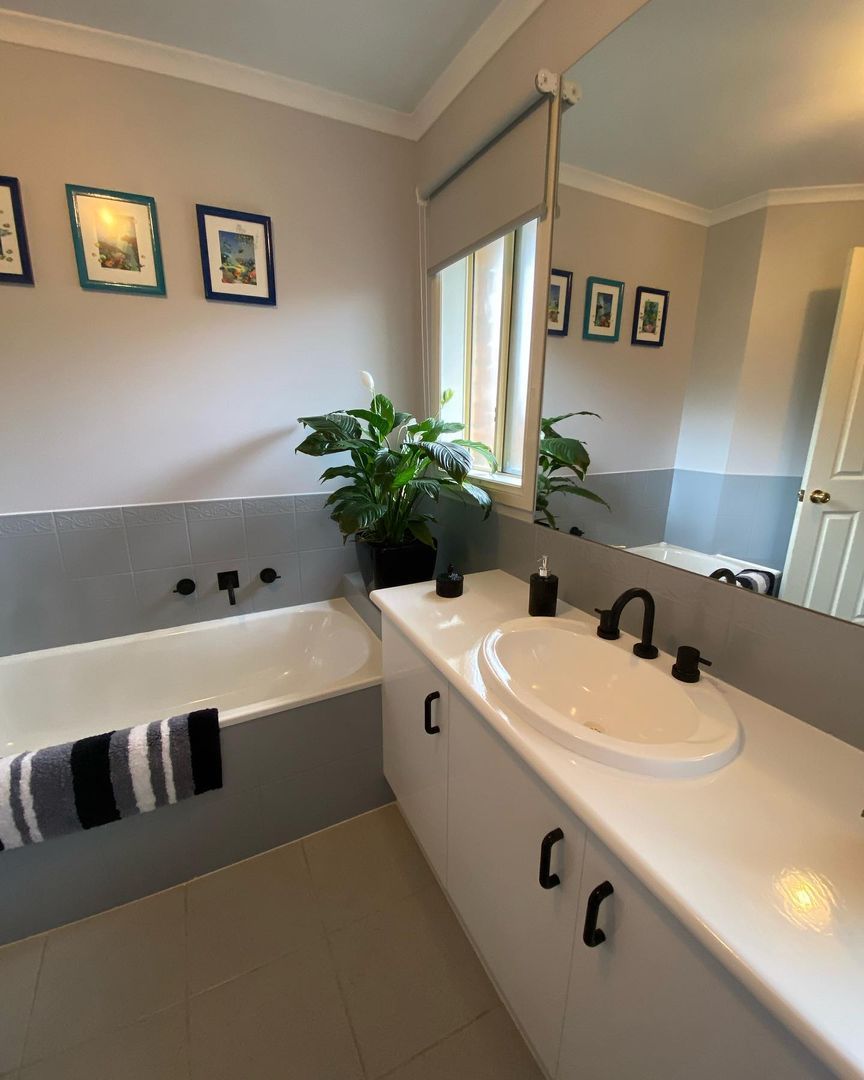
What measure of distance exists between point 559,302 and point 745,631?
97 cm

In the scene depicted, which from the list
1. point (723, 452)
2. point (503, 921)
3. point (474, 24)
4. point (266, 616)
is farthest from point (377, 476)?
point (474, 24)

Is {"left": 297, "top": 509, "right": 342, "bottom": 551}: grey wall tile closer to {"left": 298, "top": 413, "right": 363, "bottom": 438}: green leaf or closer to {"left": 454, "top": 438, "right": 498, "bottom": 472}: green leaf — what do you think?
{"left": 298, "top": 413, "right": 363, "bottom": 438}: green leaf

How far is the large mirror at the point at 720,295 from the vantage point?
732 millimetres

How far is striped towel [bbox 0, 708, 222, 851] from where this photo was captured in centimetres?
113

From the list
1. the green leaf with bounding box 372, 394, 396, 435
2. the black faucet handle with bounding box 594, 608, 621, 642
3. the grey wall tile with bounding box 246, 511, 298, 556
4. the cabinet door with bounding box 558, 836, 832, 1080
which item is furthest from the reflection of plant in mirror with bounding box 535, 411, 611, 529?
the grey wall tile with bounding box 246, 511, 298, 556

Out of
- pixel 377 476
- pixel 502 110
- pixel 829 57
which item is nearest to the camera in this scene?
pixel 829 57

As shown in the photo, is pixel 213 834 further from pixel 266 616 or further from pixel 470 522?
pixel 470 522

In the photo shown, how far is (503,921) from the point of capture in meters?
0.94

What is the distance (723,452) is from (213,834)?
5.72 feet

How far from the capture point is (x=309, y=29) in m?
1.39

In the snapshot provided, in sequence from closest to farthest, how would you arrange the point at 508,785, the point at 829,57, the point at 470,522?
the point at 829,57
the point at 508,785
the point at 470,522

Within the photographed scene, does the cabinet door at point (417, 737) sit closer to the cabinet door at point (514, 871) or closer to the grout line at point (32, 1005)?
the cabinet door at point (514, 871)

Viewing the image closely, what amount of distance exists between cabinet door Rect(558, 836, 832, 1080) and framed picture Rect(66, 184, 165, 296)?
2112mm

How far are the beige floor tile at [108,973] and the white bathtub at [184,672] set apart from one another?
58 centimetres
